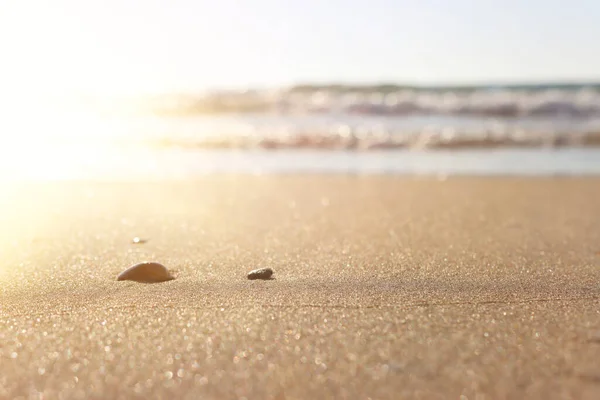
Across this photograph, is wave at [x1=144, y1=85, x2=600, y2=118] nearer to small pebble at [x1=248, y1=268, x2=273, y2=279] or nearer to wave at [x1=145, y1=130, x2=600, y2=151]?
wave at [x1=145, y1=130, x2=600, y2=151]

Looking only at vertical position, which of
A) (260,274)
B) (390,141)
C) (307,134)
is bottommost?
(390,141)

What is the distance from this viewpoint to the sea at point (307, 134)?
272 inches

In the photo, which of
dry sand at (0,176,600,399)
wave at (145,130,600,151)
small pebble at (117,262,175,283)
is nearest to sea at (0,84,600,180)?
wave at (145,130,600,151)

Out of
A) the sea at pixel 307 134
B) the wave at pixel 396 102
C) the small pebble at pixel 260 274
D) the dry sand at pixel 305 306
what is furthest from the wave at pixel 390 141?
the small pebble at pixel 260 274

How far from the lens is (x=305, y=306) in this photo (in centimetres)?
179

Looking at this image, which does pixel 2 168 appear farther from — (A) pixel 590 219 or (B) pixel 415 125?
(B) pixel 415 125

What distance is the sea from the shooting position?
6.91 meters

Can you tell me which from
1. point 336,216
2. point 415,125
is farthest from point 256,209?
point 415,125

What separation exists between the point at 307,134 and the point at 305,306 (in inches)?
320

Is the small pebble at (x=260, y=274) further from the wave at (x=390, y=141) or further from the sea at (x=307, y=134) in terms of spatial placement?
the wave at (x=390, y=141)

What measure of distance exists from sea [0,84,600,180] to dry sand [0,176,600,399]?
2971 millimetres

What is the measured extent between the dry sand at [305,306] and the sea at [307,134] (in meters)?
2.97

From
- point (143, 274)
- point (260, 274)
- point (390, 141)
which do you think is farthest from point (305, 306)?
point (390, 141)

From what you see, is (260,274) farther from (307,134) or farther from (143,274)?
(307,134)
